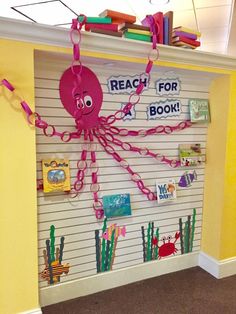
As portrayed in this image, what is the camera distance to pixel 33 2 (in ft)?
10.4

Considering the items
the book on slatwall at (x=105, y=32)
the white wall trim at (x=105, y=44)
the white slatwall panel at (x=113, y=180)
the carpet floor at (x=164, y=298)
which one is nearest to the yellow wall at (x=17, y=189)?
the white wall trim at (x=105, y=44)

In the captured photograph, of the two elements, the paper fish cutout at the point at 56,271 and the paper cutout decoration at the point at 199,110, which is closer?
the paper fish cutout at the point at 56,271

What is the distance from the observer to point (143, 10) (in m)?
3.33

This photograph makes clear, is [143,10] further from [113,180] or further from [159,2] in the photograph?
[113,180]

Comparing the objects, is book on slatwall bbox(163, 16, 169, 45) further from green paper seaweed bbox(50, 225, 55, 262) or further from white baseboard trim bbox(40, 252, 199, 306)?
white baseboard trim bbox(40, 252, 199, 306)

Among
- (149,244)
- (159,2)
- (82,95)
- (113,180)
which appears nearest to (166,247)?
(149,244)

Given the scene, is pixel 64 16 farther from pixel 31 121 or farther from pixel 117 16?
pixel 31 121

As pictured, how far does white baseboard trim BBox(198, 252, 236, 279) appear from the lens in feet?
8.45

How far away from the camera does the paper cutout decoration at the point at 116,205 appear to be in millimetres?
2266

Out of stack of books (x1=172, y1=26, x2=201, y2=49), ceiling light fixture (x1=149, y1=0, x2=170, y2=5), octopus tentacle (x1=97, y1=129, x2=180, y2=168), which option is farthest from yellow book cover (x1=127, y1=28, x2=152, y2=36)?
ceiling light fixture (x1=149, y1=0, x2=170, y2=5)

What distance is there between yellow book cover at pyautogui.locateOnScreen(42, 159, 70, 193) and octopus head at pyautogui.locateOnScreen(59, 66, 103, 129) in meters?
0.32

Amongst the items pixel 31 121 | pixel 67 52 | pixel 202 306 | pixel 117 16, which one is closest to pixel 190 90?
pixel 117 16

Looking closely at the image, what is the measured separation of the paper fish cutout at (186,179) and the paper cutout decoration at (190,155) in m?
0.10

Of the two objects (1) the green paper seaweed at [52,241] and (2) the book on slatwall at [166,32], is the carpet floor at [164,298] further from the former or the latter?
(2) the book on slatwall at [166,32]
